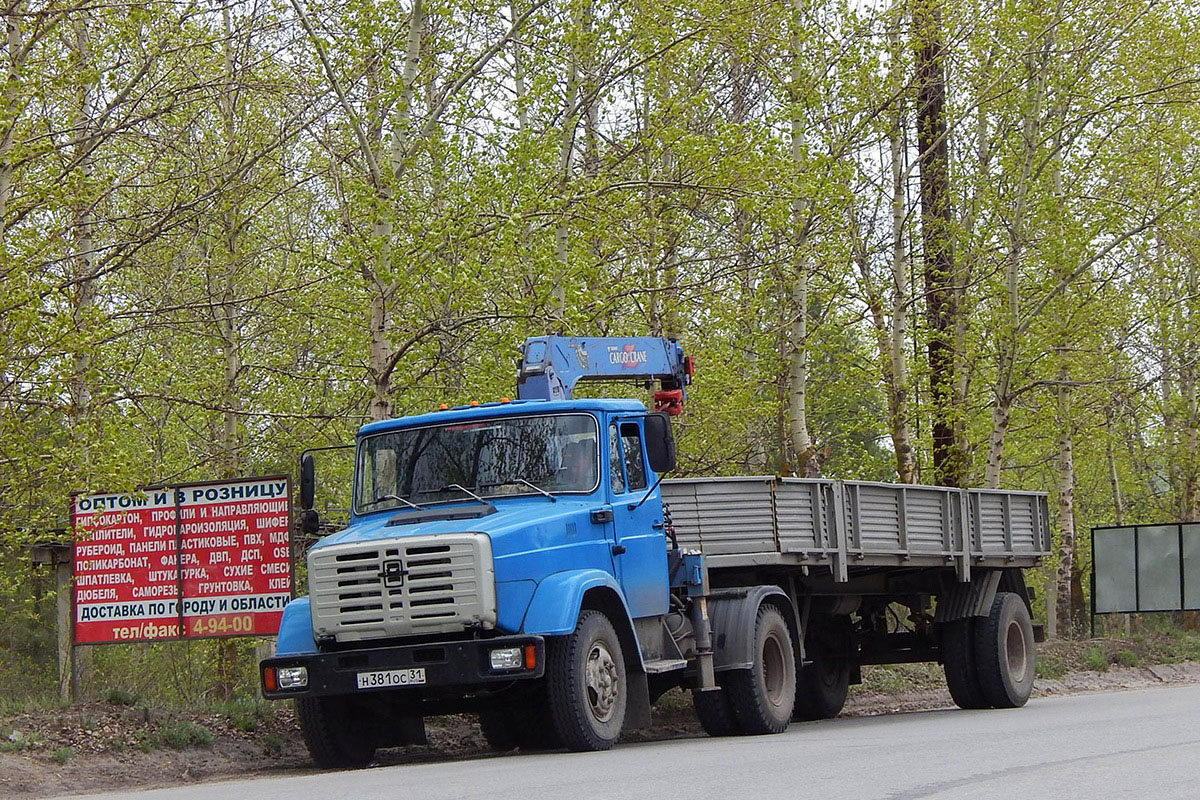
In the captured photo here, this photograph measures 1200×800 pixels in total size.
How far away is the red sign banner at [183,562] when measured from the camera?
1468 cm

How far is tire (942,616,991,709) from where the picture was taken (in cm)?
1834

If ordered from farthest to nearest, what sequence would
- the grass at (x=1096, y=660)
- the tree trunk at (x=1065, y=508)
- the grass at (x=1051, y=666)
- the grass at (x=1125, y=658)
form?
the tree trunk at (x=1065, y=508) < the grass at (x=1125, y=658) < the grass at (x=1096, y=660) < the grass at (x=1051, y=666)

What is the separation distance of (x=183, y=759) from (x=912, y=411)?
15803 millimetres

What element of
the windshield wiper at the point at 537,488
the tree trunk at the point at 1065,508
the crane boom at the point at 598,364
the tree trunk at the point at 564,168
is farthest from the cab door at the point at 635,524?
the tree trunk at the point at 1065,508

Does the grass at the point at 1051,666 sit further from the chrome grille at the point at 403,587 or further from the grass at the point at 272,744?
the chrome grille at the point at 403,587

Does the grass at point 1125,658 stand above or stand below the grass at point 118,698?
below

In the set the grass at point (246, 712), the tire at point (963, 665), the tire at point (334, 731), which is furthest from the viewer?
the tire at point (963, 665)

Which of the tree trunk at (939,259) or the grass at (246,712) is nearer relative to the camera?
the grass at (246,712)

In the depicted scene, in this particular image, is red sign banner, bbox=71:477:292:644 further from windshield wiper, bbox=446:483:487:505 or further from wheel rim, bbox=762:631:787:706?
wheel rim, bbox=762:631:787:706

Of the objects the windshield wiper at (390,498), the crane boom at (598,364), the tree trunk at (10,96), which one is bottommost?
the windshield wiper at (390,498)

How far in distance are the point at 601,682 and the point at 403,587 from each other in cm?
163

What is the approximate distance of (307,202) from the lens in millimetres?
27719

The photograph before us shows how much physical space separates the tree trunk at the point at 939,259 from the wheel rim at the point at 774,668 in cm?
1191

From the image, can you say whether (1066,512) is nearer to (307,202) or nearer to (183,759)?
(307,202)
